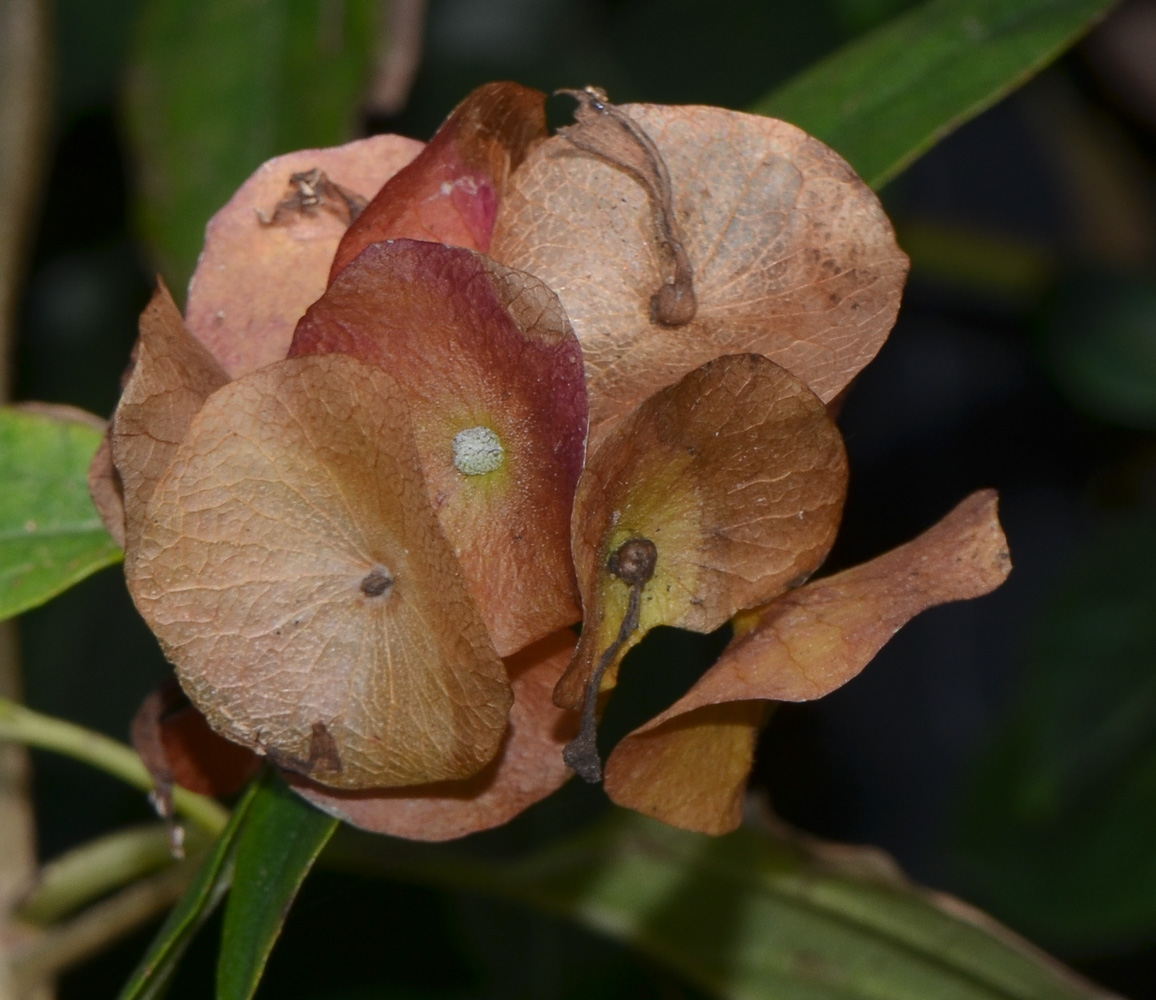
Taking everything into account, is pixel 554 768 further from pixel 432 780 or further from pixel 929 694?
pixel 929 694

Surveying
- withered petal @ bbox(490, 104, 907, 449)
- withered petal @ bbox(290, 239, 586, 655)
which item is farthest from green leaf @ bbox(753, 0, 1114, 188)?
withered petal @ bbox(290, 239, 586, 655)

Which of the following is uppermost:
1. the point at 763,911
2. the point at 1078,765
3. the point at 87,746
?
the point at 87,746

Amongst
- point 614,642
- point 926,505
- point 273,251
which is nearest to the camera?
point 614,642

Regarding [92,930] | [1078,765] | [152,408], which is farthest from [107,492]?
[1078,765]

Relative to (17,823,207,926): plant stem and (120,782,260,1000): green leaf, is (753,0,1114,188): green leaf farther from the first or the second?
(17,823,207,926): plant stem

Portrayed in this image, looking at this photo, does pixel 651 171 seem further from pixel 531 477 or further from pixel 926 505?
pixel 926 505

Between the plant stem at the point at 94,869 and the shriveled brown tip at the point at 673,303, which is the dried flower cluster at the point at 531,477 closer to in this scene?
the shriveled brown tip at the point at 673,303

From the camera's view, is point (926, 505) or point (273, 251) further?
point (926, 505)

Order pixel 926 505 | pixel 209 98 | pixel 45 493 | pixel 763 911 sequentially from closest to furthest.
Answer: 1. pixel 45 493
2. pixel 763 911
3. pixel 209 98
4. pixel 926 505

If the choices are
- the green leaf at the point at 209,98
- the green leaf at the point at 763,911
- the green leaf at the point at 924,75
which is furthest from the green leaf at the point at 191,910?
the green leaf at the point at 209,98

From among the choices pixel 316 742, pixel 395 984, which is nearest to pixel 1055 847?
pixel 395 984
